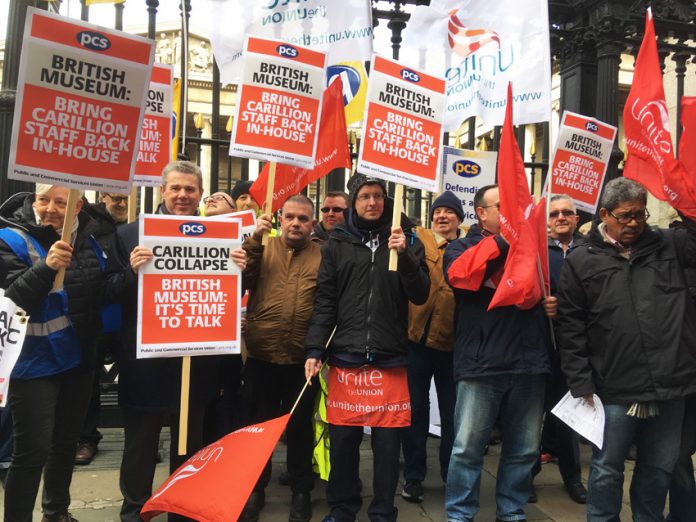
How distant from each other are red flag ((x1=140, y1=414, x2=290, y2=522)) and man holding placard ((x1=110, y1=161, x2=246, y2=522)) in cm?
23

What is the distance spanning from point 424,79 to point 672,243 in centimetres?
172

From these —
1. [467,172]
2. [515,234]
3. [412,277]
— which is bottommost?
[412,277]

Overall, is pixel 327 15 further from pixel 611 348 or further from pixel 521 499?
pixel 521 499

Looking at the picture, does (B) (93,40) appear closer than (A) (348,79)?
Yes

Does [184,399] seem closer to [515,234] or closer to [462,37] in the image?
[515,234]

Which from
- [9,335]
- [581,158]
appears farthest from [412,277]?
[581,158]

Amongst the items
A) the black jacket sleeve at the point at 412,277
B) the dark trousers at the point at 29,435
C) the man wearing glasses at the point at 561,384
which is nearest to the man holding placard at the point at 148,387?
the dark trousers at the point at 29,435

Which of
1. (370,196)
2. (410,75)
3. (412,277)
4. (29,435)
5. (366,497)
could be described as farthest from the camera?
(366,497)

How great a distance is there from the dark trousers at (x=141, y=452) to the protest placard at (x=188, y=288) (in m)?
0.44

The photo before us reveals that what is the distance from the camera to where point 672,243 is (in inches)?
132

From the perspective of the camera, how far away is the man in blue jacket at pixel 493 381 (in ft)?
11.7

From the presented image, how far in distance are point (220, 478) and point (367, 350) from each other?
1037 mm

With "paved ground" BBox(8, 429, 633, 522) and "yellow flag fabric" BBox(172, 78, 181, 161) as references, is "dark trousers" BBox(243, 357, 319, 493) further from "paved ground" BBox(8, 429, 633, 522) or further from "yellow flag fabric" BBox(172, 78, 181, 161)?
"yellow flag fabric" BBox(172, 78, 181, 161)

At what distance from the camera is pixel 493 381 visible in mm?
3619
